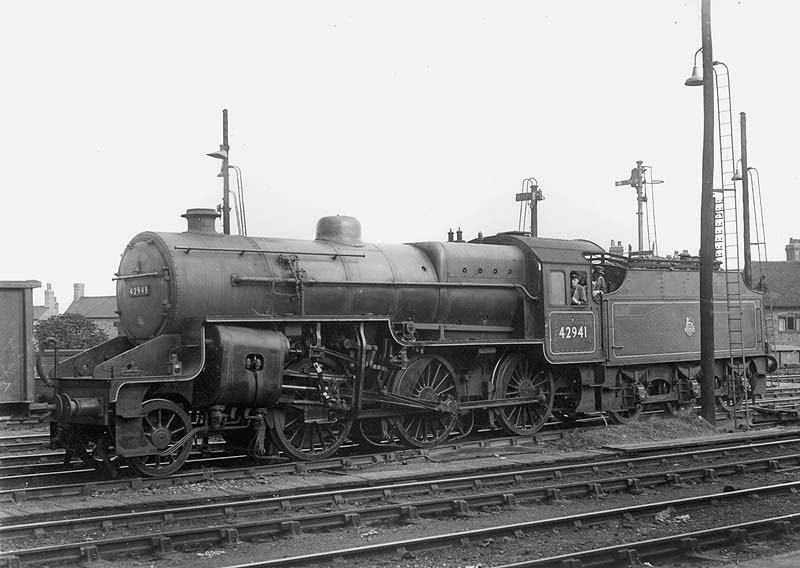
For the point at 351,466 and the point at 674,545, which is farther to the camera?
the point at 351,466

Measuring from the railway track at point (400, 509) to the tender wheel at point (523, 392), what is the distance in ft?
8.21

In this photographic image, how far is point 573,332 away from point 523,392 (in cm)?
138

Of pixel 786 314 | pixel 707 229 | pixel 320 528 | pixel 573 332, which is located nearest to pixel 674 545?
pixel 320 528

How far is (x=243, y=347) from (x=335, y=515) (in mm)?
3103

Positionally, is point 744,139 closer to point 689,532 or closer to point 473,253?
point 473,253

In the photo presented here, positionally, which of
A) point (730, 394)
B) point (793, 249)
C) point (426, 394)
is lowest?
point (730, 394)

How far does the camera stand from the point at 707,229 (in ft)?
52.0

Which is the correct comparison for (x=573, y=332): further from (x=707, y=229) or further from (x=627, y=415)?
(x=707, y=229)

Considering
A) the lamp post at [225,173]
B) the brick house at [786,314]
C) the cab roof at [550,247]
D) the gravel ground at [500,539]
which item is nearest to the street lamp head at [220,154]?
the lamp post at [225,173]

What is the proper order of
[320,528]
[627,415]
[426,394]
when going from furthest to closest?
[627,415]
[426,394]
[320,528]

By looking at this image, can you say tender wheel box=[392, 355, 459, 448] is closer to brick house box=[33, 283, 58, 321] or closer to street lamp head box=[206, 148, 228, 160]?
street lamp head box=[206, 148, 228, 160]

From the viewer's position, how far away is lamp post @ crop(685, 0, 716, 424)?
617 inches

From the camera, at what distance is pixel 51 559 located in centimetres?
720

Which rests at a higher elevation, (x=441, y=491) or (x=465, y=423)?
(x=465, y=423)
